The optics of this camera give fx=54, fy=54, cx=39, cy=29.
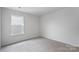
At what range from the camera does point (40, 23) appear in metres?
5.21

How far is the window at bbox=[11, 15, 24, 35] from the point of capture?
3.26m

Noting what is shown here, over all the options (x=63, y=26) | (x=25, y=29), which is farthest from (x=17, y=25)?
(x=63, y=26)

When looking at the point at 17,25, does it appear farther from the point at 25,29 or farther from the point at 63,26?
the point at 63,26

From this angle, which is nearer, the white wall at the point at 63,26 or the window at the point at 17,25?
the white wall at the point at 63,26

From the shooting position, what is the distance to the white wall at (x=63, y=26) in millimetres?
2814

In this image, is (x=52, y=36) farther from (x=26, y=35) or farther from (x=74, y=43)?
(x=26, y=35)

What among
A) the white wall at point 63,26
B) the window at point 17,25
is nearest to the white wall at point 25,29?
the window at point 17,25

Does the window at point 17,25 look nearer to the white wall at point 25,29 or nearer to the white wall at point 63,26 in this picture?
the white wall at point 25,29

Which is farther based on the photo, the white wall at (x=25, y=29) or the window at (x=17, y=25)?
the window at (x=17, y=25)

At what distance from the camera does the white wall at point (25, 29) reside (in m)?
2.89

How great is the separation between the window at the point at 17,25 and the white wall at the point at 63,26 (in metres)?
2.08
